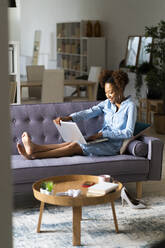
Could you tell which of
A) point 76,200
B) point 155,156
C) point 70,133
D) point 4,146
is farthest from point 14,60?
point 4,146

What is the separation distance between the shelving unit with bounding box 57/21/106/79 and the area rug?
665 centimetres

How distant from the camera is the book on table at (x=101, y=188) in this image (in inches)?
124

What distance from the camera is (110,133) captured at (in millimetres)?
4078

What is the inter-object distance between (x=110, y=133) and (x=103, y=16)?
6501 mm

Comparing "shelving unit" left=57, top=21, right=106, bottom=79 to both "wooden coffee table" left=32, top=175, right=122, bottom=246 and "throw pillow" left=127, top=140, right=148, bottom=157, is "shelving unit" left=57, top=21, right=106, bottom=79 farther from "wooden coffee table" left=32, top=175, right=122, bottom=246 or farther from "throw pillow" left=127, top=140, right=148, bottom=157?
"wooden coffee table" left=32, top=175, right=122, bottom=246

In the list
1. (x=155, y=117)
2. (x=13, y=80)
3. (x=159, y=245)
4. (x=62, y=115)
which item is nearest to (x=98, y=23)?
(x=155, y=117)

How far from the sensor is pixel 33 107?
4406mm

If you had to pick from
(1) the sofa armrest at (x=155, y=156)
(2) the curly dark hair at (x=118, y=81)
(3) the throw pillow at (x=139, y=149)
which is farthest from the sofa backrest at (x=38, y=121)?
(1) the sofa armrest at (x=155, y=156)

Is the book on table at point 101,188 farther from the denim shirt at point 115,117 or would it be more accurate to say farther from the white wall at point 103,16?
the white wall at point 103,16

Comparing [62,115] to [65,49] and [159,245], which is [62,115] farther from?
[65,49]

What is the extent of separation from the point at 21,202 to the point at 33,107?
91cm

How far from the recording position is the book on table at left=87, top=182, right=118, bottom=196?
124 inches

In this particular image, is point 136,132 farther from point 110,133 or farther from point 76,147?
point 76,147

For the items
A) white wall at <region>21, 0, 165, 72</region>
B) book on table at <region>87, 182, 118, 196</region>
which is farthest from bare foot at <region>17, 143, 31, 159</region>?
white wall at <region>21, 0, 165, 72</region>
